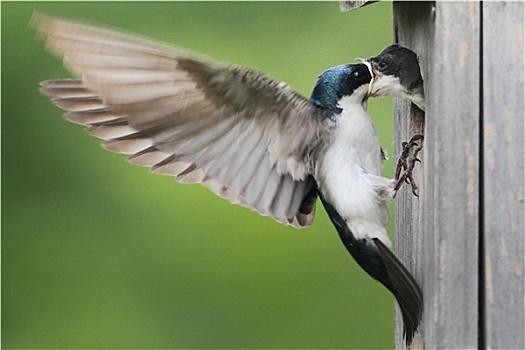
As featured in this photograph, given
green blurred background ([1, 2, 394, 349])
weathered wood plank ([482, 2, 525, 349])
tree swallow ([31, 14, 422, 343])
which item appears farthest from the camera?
green blurred background ([1, 2, 394, 349])

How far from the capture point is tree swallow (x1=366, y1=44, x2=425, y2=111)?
205cm

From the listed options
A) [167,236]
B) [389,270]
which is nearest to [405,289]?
[389,270]

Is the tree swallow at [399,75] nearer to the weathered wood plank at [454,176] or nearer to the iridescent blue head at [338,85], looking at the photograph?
the iridescent blue head at [338,85]

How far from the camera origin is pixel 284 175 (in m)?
2.14

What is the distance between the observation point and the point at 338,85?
7.06 ft

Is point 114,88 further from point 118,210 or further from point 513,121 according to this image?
point 118,210

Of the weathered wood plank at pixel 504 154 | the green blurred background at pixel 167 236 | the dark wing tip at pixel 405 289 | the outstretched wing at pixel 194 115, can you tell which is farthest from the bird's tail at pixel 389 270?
the green blurred background at pixel 167 236

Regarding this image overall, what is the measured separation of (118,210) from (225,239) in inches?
13.1

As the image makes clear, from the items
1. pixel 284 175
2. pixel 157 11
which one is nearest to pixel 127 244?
pixel 157 11

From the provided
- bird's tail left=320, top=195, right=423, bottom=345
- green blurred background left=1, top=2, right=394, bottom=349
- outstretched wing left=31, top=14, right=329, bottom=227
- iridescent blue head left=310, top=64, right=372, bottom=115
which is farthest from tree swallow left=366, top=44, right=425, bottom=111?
green blurred background left=1, top=2, right=394, bottom=349

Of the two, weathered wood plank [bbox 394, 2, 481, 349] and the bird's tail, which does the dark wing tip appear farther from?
weathered wood plank [bbox 394, 2, 481, 349]

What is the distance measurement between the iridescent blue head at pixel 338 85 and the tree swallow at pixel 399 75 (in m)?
0.03

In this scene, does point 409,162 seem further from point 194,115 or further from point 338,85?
point 194,115

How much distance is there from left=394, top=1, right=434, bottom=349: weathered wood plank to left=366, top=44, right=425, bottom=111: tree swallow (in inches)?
1.1
